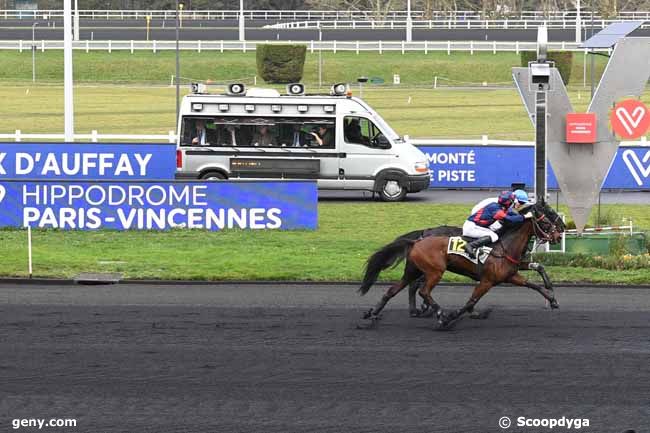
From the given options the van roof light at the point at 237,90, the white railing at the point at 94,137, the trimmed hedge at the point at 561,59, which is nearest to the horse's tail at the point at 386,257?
the van roof light at the point at 237,90

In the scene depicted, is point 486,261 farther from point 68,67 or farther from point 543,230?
point 68,67

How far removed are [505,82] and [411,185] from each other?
33710 mm

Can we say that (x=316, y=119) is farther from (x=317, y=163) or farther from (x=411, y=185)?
(x=411, y=185)

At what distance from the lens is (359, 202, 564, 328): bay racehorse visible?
44.7 feet

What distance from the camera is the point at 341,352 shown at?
1270cm

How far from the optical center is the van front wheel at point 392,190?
2812cm

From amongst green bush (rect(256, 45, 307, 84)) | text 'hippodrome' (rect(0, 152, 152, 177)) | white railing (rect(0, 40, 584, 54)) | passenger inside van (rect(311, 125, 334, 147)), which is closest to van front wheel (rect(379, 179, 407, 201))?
passenger inside van (rect(311, 125, 334, 147))

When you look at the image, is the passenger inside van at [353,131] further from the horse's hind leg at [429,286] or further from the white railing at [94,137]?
the horse's hind leg at [429,286]

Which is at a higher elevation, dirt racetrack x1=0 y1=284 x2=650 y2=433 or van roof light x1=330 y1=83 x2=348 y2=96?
van roof light x1=330 y1=83 x2=348 y2=96

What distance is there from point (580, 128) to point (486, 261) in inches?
273

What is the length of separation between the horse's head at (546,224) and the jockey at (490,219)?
0.11 meters

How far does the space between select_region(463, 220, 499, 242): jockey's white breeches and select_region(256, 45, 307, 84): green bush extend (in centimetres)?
4528

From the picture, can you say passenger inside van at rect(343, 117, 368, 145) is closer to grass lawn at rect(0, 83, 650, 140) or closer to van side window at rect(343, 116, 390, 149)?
van side window at rect(343, 116, 390, 149)

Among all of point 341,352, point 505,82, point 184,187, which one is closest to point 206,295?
point 341,352
